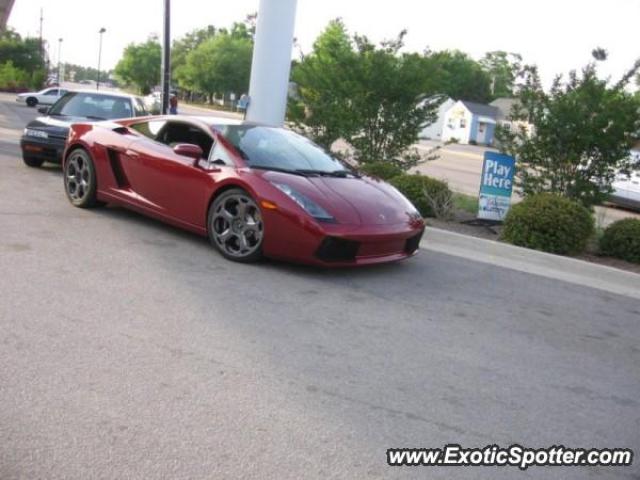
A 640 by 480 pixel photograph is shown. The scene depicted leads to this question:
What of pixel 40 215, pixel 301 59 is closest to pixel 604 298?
pixel 40 215

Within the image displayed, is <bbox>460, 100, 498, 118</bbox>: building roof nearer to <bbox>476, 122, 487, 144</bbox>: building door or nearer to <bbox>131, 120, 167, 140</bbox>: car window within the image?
<bbox>476, 122, 487, 144</bbox>: building door

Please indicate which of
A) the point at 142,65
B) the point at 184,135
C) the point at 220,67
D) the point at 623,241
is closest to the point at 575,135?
the point at 623,241

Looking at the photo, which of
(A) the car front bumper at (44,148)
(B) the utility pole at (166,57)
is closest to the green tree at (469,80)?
→ (B) the utility pole at (166,57)

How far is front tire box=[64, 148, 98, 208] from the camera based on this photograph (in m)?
7.45

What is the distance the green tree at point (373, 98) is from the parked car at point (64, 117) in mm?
3253

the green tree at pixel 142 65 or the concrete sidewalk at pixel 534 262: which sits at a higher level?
the green tree at pixel 142 65

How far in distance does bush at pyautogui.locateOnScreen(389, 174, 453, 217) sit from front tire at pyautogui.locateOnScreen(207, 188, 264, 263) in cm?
390

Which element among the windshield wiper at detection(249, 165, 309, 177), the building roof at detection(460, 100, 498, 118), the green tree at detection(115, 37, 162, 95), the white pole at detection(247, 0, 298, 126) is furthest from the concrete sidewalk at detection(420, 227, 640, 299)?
the green tree at detection(115, 37, 162, 95)

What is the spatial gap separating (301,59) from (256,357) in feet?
32.5

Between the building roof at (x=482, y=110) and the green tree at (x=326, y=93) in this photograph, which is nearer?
the green tree at (x=326, y=93)

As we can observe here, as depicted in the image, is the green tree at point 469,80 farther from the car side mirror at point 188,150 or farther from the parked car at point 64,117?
the car side mirror at point 188,150

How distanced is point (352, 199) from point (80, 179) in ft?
11.2

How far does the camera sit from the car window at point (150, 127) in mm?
7078

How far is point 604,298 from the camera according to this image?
21.2ft
